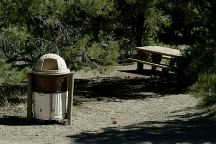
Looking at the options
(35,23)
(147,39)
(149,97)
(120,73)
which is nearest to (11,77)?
(35,23)

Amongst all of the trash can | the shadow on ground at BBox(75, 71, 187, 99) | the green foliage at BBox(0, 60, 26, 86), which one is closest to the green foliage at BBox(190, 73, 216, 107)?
the trash can

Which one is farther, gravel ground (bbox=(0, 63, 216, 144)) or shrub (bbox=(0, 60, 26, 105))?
shrub (bbox=(0, 60, 26, 105))

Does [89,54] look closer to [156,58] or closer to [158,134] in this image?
[158,134]

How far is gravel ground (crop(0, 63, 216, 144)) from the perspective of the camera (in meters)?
8.13

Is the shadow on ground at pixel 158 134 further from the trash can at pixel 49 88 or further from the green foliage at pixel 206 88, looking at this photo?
the trash can at pixel 49 88

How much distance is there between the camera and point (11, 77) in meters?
9.88

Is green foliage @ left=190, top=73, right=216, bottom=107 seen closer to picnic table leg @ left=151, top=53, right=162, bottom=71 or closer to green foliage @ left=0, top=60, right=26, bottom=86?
green foliage @ left=0, top=60, right=26, bottom=86

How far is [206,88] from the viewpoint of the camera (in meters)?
8.59

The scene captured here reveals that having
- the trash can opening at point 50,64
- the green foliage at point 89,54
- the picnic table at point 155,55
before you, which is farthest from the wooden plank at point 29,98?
the picnic table at point 155,55

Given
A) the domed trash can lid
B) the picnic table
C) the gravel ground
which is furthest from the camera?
the picnic table

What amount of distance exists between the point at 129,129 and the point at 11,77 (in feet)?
8.12

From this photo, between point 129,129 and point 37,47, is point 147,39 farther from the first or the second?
point 129,129

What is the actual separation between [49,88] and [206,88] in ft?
8.68

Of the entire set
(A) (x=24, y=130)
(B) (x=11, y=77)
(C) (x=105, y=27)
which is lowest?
(A) (x=24, y=130)
